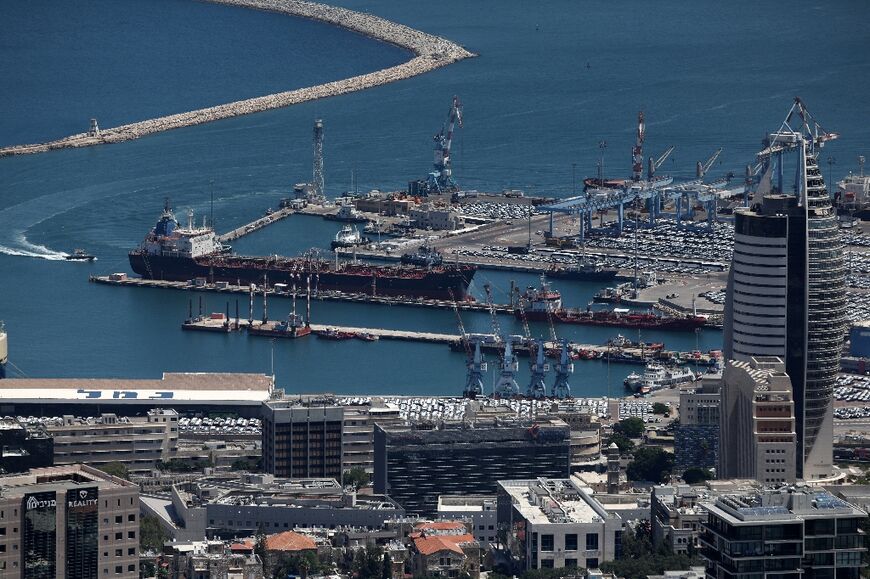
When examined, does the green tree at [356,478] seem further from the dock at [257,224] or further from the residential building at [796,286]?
the dock at [257,224]

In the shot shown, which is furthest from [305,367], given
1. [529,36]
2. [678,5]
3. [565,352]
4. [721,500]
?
[678,5]

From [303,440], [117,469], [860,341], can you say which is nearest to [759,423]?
[303,440]

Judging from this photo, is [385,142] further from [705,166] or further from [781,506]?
[781,506]

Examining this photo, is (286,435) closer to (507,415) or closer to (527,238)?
(507,415)

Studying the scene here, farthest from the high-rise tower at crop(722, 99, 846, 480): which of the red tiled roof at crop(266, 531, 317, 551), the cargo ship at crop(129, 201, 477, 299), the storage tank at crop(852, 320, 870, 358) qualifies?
the cargo ship at crop(129, 201, 477, 299)

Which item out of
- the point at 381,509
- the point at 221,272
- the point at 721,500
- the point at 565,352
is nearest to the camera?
the point at 721,500

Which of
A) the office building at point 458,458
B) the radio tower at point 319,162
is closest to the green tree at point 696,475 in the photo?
the office building at point 458,458
